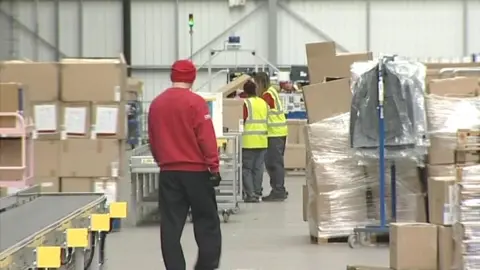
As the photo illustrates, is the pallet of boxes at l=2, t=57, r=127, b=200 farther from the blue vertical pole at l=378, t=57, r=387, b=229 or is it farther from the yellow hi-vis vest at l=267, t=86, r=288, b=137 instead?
the yellow hi-vis vest at l=267, t=86, r=288, b=137

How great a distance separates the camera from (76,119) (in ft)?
29.7

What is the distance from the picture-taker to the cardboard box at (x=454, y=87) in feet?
26.5

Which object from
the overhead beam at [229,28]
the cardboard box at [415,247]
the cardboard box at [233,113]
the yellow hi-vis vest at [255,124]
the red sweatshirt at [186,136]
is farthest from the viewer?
the overhead beam at [229,28]

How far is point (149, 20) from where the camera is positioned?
935 inches

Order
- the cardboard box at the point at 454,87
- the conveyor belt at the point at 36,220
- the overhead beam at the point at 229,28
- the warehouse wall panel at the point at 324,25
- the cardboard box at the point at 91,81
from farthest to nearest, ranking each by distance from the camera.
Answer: the overhead beam at the point at 229,28, the warehouse wall panel at the point at 324,25, the cardboard box at the point at 91,81, the cardboard box at the point at 454,87, the conveyor belt at the point at 36,220

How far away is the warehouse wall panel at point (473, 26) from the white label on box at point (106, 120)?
15577mm

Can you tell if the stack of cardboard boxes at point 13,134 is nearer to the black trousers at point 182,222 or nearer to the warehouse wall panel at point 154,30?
the black trousers at point 182,222

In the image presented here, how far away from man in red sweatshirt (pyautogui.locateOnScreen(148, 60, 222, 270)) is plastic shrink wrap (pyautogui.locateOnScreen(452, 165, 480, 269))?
1584 mm

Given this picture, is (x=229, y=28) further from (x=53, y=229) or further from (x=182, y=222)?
(x=53, y=229)

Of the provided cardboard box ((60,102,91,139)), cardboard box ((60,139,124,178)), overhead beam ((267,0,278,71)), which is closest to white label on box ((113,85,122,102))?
cardboard box ((60,102,91,139))

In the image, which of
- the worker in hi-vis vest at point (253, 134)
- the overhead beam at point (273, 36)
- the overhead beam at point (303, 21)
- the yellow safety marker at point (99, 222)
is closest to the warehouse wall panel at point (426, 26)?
the overhead beam at point (303, 21)

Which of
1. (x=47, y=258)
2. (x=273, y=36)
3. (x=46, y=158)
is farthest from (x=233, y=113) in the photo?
(x=273, y=36)

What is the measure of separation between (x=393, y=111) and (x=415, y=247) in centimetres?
165

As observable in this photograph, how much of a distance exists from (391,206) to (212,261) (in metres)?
2.77
